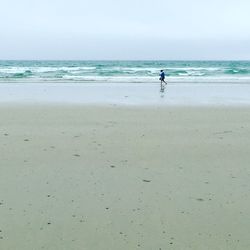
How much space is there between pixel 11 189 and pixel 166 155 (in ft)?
8.87

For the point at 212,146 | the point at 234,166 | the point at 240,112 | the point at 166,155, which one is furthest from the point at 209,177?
the point at 240,112

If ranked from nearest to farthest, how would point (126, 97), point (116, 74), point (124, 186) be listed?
point (124, 186)
point (126, 97)
point (116, 74)

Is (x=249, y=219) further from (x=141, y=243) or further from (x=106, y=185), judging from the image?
(x=106, y=185)

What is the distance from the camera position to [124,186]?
484 centimetres

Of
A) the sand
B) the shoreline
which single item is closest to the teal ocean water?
the shoreline

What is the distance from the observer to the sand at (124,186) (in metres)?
3.54

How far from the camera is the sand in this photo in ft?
11.6

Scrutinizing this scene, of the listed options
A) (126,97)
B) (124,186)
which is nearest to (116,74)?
(126,97)

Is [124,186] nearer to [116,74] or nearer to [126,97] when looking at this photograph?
[126,97]

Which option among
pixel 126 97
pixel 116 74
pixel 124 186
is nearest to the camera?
pixel 124 186

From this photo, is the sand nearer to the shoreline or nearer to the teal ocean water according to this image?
the shoreline

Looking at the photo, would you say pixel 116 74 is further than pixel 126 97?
Yes

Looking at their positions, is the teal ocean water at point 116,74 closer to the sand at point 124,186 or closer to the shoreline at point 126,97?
the shoreline at point 126,97

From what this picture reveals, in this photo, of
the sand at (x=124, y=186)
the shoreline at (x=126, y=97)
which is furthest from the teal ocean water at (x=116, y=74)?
the sand at (x=124, y=186)
